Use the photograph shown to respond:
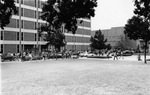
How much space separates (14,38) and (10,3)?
38457 millimetres

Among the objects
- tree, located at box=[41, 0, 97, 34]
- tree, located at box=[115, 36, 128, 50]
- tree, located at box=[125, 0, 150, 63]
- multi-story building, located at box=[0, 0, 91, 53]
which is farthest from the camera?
tree, located at box=[115, 36, 128, 50]

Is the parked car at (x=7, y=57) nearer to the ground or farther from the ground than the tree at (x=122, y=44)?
nearer to the ground

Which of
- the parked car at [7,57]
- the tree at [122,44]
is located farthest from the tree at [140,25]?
the tree at [122,44]

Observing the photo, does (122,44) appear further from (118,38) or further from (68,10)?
(68,10)

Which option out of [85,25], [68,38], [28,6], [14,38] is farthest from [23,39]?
[85,25]

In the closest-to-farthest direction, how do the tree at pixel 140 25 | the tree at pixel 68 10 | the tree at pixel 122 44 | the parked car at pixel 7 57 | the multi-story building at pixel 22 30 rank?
1. the tree at pixel 68 10
2. the tree at pixel 140 25
3. the parked car at pixel 7 57
4. the multi-story building at pixel 22 30
5. the tree at pixel 122 44

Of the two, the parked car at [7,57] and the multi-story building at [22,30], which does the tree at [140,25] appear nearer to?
the parked car at [7,57]

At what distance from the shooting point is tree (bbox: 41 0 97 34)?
750 cm

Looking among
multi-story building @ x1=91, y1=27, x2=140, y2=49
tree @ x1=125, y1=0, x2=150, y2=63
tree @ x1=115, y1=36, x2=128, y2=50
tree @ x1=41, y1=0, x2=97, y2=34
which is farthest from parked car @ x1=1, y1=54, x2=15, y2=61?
multi-story building @ x1=91, y1=27, x2=140, y2=49

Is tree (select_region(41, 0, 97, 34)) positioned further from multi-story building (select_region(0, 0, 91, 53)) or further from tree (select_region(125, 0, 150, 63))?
multi-story building (select_region(0, 0, 91, 53))

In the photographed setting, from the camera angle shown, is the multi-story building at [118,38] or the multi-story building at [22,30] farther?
the multi-story building at [118,38]

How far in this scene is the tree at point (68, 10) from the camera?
→ 750cm

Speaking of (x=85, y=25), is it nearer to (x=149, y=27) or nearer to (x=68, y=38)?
(x=68, y=38)

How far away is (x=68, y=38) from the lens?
A: 231ft
